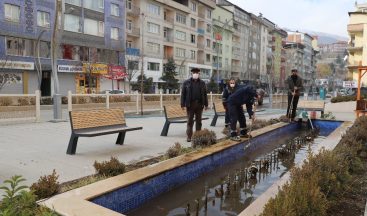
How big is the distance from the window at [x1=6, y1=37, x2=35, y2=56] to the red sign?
1048 centimetres

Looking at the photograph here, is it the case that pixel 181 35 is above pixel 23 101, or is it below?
above

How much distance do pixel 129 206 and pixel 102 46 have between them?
42919 mm

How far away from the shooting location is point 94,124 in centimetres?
796

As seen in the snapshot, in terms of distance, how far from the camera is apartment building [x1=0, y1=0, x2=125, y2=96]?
1410 inches

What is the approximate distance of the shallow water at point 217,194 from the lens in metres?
5.09

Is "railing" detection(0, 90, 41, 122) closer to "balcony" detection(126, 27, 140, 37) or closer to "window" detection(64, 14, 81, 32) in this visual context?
"window" detection(64, 14, 81, 32)

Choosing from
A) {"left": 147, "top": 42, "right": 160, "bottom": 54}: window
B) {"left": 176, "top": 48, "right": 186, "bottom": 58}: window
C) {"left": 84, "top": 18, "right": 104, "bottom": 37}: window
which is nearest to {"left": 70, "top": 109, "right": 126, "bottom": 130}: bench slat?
{"left": 84, "top": 18, "right": 104, "bottom": 37}: window

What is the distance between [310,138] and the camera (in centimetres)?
1213

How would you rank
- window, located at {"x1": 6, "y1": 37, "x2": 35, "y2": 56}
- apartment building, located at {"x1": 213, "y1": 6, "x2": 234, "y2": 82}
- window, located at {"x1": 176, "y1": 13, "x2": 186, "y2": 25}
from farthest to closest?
apartment building, located at {"x1": 213, "y1": 6, "x2": 234, "y2": 82} → window, located at {"x1": 176, "y1": 13, "x2": 186, "y2": 25} → window, located at {"x1": 6, "y1": 37, "x2": 35, "y2": 56}

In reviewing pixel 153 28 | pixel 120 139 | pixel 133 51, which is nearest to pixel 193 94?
pixel 120 139

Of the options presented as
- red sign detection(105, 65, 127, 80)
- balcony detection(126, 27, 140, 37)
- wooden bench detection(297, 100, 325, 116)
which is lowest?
wooden bench detection(297, 100, 325, 116)

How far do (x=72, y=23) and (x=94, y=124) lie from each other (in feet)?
121

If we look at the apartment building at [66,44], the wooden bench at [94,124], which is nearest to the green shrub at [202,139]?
the wooden bench at [94,124]

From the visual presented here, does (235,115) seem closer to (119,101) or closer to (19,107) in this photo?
(19,107)
